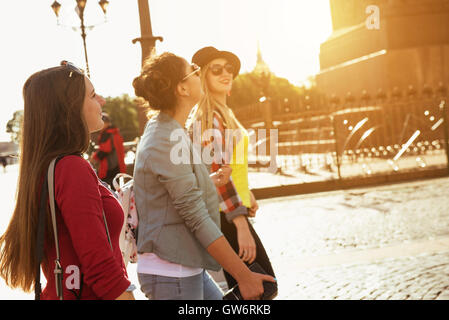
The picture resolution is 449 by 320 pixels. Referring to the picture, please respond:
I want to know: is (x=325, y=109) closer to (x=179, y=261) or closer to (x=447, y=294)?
(x=447, y=294)

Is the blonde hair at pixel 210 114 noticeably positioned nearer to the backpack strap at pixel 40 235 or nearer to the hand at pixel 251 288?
the hand at pixel 251 288

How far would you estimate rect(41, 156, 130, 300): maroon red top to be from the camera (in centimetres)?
177

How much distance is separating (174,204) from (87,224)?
0.57m

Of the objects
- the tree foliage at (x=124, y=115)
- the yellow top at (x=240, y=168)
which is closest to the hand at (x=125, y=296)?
the yellow top at (x=240, y=168)

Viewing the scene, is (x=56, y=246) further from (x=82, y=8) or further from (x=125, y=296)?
(x=82, y=8)

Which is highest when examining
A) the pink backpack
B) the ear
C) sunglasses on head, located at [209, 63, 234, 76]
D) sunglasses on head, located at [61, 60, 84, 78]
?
sunglasses on head, located at [209, 63, 234, 76]

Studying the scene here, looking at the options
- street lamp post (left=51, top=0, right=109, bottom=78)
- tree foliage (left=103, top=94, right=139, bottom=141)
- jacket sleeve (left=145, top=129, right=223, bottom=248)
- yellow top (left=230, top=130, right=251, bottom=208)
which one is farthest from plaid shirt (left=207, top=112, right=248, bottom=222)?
tree foliage (left=103, top=94, right=139, bottom=141)

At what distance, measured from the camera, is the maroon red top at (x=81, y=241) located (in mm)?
1767

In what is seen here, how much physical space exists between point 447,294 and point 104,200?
3.81 meters

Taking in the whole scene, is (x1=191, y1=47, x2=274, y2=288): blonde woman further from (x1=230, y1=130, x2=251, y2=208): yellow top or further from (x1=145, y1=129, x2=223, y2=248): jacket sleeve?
(x1=145, y1=129, x2=223, y2=248): jacket sleeve

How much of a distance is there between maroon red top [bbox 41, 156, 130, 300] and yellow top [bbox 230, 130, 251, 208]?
1.05m

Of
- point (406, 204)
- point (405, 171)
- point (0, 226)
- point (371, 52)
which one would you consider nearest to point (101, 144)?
point (0, 226)

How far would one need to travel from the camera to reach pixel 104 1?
21047 mm

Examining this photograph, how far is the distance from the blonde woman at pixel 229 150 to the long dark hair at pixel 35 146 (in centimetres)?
91
